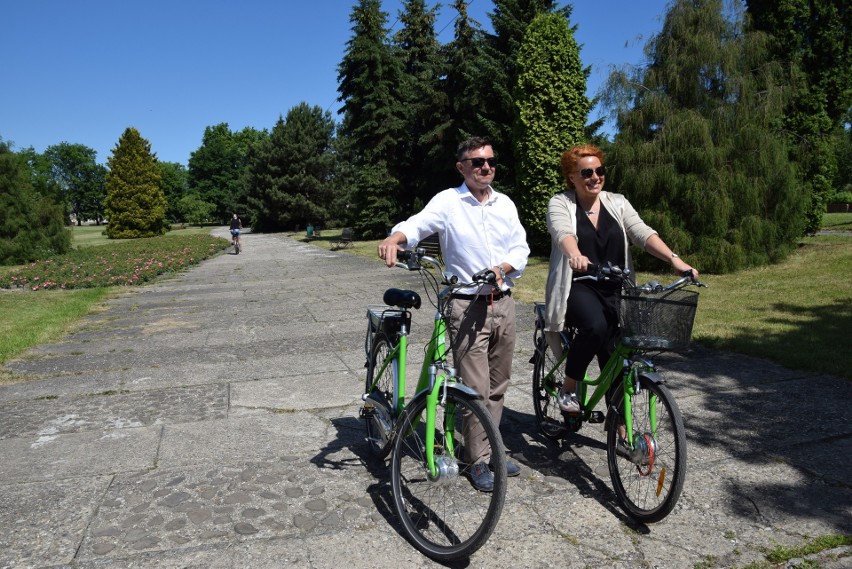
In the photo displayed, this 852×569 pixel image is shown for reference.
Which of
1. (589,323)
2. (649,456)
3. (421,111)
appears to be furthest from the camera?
(421,111)

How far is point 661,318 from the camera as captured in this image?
3193 mm

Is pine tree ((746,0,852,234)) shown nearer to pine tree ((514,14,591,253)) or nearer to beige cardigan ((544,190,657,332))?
pine tree ((514,14,591,253))

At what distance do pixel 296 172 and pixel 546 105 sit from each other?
37.3 metres

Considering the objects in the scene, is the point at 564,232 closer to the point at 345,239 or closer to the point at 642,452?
the point at 642,452

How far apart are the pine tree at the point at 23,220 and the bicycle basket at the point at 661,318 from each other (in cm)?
2803

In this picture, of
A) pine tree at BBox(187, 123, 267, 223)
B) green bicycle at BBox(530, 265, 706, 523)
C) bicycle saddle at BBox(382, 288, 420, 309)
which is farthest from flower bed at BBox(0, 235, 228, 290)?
pine tree at BBox(187, 123, 267, 223)

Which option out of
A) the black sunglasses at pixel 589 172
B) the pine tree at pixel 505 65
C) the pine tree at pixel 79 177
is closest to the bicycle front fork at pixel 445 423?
the black sunglasses at pixel 589 172

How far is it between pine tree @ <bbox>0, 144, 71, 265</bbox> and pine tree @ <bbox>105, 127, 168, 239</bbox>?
3317cm

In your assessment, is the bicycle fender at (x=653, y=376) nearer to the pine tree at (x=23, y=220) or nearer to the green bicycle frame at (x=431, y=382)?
the green bicycle frame at (x=431, y=382)

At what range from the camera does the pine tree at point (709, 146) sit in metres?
14.1

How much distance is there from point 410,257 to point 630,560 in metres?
1.76

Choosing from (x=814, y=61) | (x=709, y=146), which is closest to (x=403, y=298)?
(x=709, y=146)

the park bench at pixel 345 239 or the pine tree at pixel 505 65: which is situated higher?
the pine tree at pixel 505 65

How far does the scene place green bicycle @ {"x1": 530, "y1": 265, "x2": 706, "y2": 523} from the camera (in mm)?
3164
